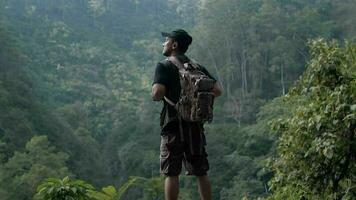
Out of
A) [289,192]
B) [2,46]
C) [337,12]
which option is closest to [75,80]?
[2,46]

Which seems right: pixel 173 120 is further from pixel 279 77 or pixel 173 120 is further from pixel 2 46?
pixel 279 77

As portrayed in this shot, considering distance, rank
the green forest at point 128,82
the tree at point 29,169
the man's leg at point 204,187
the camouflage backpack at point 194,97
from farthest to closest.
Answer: the green forest at point 128,82 → the tree at point 29,169 → the man's leg at point 204,187 → the camouflage backpack at point 194,97

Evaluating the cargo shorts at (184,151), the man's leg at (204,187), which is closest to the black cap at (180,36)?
the cargo shorts at (184,151)

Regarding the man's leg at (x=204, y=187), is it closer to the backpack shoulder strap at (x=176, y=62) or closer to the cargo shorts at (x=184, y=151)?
the cargo shorts at (x=184, y=151)

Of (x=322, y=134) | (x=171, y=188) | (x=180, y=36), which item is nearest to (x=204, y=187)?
(x=171, y=188)

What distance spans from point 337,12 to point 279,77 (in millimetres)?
5960

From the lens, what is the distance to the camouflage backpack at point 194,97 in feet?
9.75

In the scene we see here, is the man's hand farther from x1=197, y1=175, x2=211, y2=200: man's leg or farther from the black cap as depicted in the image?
x1=197, y1=175, x2=211, y2=200: man's leg

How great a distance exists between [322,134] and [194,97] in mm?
994

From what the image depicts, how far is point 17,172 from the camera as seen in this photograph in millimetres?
20719

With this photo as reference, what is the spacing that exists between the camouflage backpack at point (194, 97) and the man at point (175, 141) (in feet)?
Answer: 0.18

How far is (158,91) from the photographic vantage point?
298 centimetres

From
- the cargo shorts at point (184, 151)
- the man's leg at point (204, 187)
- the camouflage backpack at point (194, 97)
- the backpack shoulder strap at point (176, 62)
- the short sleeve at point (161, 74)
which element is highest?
the backpack shoulder strap at point (176, 62)

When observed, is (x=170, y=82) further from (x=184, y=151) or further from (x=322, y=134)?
(x=322, y=134)
